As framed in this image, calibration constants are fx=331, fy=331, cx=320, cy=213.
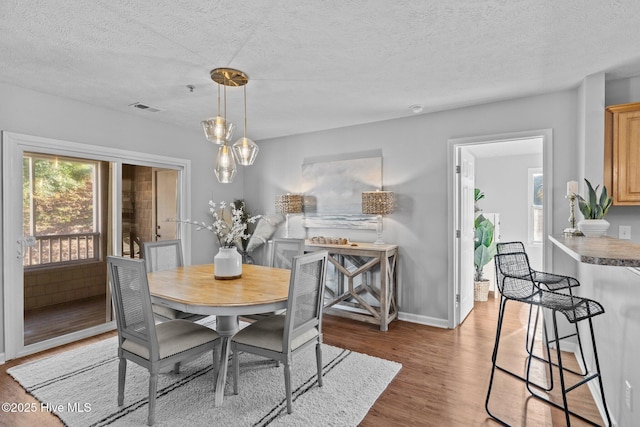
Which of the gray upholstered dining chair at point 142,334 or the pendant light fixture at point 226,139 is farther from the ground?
the pendant light fixture at point 226,139

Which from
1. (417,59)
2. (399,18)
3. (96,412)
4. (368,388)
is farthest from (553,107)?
(96,412)

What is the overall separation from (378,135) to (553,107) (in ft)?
5.93

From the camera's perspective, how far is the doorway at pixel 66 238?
9.80 ft

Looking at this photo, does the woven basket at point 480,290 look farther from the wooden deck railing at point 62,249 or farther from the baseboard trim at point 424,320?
the wooden deck railing at point 62,249

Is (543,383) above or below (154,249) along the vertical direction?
below

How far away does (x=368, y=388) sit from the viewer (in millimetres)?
2473

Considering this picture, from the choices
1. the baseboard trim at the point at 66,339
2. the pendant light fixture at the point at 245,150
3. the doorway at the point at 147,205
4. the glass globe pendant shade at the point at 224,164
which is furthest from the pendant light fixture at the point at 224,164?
the baseboard trim at the point at 66,339

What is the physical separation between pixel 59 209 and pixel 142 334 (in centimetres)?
218

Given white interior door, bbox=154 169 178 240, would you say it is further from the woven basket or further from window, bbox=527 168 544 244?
window, bbox=527 168 544 244

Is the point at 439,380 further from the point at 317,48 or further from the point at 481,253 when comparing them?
the point at 481,253

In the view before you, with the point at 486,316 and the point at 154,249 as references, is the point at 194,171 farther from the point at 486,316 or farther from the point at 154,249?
the point at 486,316

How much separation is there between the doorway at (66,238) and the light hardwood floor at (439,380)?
19 centimetres

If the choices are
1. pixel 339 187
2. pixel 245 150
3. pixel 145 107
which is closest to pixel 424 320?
pixel 339 187

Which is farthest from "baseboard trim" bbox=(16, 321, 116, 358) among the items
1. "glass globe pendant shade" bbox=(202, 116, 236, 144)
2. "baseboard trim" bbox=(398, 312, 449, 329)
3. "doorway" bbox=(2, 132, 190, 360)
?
"baseboard trim" bbox=(398, 312, 449, 329)
